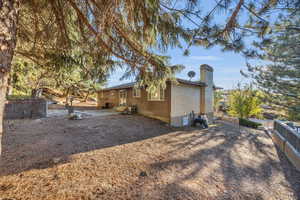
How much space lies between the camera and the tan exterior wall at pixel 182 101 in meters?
8.29

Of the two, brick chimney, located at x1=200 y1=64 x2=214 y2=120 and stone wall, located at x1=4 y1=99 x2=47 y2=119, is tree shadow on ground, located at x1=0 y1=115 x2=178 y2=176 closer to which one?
stone wall, located at x1=4 y1=99 x2=47 y2=119

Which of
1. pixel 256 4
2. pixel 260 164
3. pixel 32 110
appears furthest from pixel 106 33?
pixel 32 110

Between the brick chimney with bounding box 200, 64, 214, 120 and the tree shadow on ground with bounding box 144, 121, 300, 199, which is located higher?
the brick chimney with bounding box 200, 64, 214, 120

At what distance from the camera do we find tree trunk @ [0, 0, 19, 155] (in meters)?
1.42

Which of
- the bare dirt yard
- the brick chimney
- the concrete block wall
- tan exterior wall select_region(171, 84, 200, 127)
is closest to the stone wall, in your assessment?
the bare dirt yard

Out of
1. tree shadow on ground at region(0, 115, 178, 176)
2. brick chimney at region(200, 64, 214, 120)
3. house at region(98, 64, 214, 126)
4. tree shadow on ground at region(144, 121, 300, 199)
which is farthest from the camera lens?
brick chimney at region(200, 64, 214, 120)

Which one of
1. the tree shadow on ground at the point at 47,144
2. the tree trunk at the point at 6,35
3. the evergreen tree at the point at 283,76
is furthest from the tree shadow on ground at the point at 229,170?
the evergreen tree at the point at 283,76

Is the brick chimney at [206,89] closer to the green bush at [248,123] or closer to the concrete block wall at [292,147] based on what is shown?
the green bush at [248,123]

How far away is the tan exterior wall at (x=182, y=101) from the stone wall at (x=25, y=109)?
8.78 meters

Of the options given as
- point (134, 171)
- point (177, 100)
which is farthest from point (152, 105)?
point (134, 171)

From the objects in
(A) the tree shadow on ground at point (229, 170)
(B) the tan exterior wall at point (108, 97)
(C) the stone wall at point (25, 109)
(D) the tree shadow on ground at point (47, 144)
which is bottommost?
(A) the tree shadow on ground at point (229, 170)

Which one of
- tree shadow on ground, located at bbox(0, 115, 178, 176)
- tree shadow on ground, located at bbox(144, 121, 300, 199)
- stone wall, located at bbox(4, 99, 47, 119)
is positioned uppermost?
stone wall, located at bbox(4, 99, 47, 119)

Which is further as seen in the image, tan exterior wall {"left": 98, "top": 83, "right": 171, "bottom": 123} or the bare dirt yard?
tan exterior wall {"left": 98, "top": 83, "right": 171, "bottom": 123}

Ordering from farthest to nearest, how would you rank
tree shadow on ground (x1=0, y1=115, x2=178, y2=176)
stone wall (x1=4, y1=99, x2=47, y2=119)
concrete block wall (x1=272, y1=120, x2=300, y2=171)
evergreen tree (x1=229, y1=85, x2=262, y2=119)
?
evergreen tree (x1=229, y1=85, x2=262, y2=119), stone wall (x1=4, y1=99, x2=47, y2=119), concrete block wall (x1=272, y1=120, x2=300, y2=171), tree shadow on ground (x1=0, y1=115, x2=178, y2=176)
